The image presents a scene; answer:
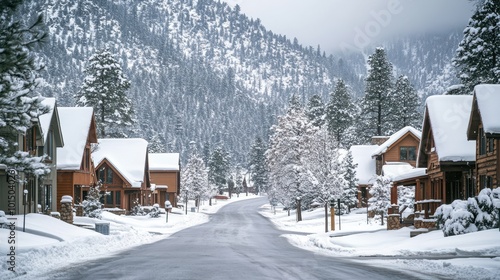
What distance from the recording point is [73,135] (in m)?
51.5

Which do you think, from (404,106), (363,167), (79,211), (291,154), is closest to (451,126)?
(79,211)

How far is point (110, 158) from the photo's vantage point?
68.6 m

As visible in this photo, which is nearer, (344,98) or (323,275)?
(323,275)

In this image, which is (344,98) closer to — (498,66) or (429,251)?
(498,66)

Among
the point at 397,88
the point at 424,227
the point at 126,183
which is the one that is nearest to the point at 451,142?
the point at 424,227

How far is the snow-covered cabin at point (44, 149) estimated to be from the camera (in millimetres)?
38778

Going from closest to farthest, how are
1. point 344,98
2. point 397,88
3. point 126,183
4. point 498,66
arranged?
point 498,66 < point 126,183 < point 397,88 < point 344,98

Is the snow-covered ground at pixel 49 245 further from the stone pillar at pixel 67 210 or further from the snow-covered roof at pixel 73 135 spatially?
the snow-covered roof at pixel 73 135

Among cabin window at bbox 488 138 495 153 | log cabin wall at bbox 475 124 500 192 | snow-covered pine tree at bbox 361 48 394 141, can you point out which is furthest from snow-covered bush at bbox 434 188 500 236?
snow-covered pine tree at bbox 361 48 394 141

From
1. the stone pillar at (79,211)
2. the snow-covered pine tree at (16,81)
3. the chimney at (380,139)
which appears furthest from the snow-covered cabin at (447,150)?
the chimney at (380,139)

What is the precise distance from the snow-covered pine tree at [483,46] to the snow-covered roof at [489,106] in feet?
54.8

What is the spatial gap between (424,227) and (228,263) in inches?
687

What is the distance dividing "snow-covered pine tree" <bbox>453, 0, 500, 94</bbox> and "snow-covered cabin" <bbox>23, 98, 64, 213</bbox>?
101 feet

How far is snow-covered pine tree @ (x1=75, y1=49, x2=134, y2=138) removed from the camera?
260ft
